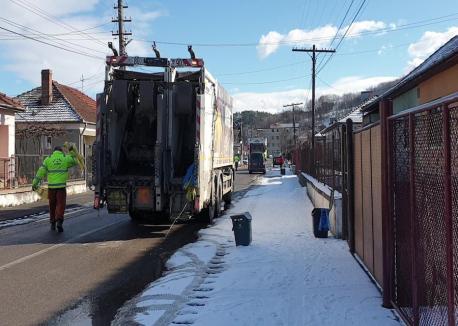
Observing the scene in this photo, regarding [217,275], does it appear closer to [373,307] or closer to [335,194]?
[373,307]

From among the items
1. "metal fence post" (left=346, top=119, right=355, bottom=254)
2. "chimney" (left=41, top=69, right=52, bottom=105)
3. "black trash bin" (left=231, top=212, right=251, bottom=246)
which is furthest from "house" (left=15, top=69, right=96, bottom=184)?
→ "metal fence post" (left=346, top=119, right=355, bottom=254)

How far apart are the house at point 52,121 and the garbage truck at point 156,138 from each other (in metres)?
15.5

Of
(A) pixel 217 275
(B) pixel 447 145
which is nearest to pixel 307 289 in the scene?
(A) pixel 217 275

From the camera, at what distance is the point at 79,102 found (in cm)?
3878

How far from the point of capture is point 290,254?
894cm

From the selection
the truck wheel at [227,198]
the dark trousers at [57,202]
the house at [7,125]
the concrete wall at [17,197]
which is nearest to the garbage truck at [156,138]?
the dark trousers at [57,202]

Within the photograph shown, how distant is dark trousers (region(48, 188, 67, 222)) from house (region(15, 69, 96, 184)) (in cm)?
1490

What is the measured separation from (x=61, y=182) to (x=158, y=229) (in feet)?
8.09

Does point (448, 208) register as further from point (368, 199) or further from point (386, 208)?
point (368, 199)

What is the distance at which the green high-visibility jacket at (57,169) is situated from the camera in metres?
12.5

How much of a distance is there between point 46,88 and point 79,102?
2493 mm

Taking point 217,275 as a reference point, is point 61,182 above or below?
above

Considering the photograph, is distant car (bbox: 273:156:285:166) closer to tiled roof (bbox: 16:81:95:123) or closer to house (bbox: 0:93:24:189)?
tiled roof (bbox: 16:81:95:123)

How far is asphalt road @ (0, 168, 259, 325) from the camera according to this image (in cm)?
624
